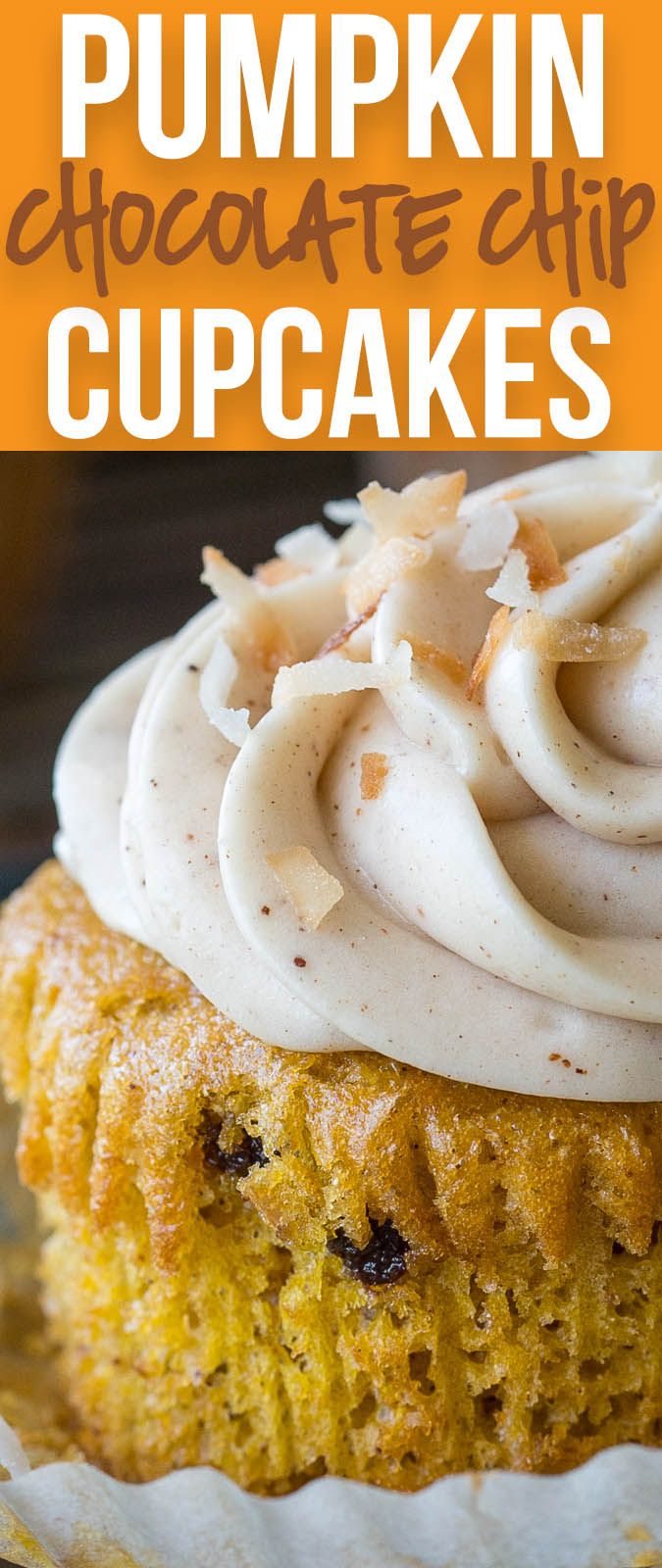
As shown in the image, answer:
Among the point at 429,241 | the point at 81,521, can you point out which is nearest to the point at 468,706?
the point at 429,241

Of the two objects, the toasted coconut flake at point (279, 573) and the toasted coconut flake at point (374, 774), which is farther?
the toasted coconut flake at point (279, 573)

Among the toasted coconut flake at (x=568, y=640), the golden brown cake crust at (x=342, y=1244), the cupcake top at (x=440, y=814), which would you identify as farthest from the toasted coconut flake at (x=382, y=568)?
the golden brown cake crust at (x=342, y=1244)

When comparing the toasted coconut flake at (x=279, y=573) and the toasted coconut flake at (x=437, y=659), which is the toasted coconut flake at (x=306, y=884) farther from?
the toasted coconut flake at (x=279, y=573)

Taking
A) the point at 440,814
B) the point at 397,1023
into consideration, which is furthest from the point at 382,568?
the point at 397,1023

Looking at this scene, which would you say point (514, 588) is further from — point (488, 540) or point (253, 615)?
point (253, 615)

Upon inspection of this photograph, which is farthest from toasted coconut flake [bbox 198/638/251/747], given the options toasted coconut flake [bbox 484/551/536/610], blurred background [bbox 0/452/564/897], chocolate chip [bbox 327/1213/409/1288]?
blurred background [bbox 0/452/564/897]

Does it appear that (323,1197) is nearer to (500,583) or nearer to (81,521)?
(500,583)

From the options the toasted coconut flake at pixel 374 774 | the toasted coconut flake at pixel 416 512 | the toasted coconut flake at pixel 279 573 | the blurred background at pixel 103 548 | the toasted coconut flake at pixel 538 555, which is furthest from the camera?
the blurred background at pixel 103 548
